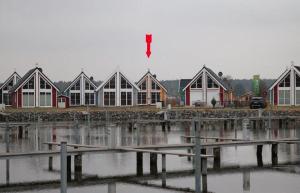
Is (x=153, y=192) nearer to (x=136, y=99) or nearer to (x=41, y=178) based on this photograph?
(x=41, y=178)

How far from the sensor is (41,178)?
2341 centimetres

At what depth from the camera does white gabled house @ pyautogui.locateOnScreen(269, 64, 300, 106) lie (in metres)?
75.6

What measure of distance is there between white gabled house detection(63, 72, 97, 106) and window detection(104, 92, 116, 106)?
462cm

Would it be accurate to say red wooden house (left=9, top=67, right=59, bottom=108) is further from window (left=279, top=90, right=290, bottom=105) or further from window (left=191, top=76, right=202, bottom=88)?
window (left=279, top=90, right=290, bottom=105)

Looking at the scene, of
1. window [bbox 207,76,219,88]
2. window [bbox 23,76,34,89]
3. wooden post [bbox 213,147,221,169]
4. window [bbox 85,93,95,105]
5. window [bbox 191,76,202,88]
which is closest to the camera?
wooden post [bbox 213,147,221,169]

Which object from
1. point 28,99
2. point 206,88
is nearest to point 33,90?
point 28,99

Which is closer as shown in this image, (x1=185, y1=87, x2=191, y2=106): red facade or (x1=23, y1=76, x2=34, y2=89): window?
(x1=23, y1=76, x2=34, y2=89): window

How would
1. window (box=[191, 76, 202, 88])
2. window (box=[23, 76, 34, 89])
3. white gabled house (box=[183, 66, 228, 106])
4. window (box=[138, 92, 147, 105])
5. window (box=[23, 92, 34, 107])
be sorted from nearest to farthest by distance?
window (box=[23, 76, 34, 89]) → window (box=[23, 92, 34, 107]) → white gabled house (box=[183, 66, 228, 106]) → window (box=[191, 76, 202, 88]) → window (box=[138, 92, 147, 105])

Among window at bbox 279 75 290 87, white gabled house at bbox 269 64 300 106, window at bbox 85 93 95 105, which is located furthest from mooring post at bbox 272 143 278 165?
window at bbox 85 93 95 105

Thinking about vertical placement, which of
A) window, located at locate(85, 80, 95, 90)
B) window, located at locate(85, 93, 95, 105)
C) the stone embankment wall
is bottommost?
the stone embankment wall

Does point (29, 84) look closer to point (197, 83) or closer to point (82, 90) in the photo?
point (82, 90)

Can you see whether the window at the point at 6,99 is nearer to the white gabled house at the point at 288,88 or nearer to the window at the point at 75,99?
the window at the point at 75,99

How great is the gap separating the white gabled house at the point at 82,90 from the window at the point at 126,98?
5.98 meters

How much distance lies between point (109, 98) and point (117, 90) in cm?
182
